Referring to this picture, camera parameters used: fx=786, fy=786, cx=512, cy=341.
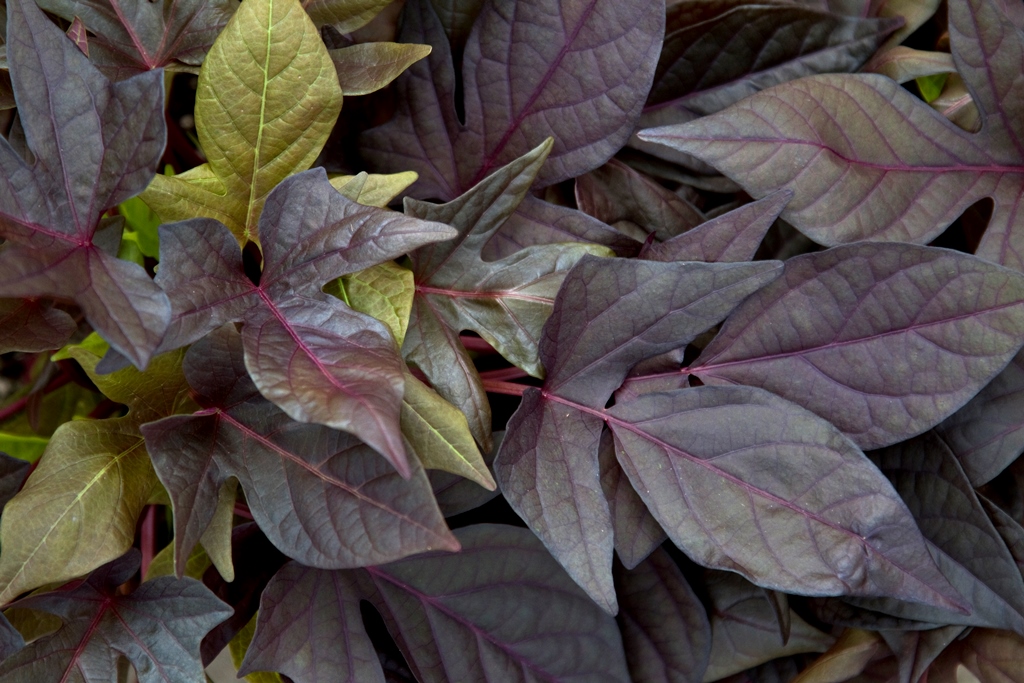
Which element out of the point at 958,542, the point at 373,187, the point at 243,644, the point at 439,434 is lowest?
the point at 243,644

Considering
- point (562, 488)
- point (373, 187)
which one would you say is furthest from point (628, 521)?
point (373, 187)

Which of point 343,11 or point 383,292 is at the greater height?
point 343,11

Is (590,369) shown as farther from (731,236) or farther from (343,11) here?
(343,11)

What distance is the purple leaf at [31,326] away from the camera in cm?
54

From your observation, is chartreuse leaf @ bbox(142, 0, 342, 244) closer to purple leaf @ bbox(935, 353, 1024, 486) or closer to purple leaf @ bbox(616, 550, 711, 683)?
purple leaf @ bbox(616, 550, 711, 683)

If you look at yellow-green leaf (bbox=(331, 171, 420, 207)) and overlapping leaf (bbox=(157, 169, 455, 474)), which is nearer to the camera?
overlapping leaf (bbox=(157, 169, 455, 474))

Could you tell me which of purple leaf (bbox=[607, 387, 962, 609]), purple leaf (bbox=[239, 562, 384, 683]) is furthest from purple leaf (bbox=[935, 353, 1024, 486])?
purple leaf (bbox=[239, 562, 384, 683])

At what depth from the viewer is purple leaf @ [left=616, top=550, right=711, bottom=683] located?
26.1 inches

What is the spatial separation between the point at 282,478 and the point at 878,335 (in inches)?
16.8

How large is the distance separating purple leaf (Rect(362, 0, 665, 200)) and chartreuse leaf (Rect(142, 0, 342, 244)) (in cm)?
13

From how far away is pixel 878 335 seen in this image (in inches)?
22.2

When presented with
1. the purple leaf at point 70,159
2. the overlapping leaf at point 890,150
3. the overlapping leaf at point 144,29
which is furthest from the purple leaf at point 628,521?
the overlapping leaf at point 144,29

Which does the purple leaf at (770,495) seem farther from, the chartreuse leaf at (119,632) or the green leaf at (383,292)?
the chartreuse leaf at (119,632)

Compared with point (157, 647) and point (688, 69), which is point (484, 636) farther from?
point (688, 69)
